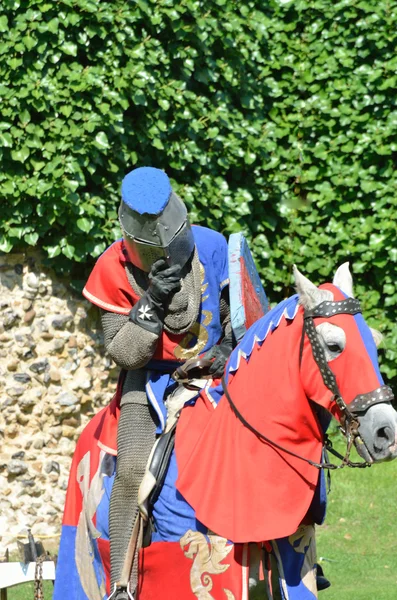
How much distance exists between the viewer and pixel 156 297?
4.04 m

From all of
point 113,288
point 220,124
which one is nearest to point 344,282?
point 113,288

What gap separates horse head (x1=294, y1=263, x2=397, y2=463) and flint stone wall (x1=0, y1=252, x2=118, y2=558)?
14.1ft

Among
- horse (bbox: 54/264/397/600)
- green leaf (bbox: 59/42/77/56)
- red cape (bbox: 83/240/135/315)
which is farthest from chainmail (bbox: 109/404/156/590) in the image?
green leaf (bbox: 59/42/77/56)

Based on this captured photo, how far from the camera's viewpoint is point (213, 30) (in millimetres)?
7859

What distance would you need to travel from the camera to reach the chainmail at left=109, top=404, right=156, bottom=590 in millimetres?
4031

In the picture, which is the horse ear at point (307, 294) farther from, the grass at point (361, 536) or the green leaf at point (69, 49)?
the green leaf at point (69, 49)

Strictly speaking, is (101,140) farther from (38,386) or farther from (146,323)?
(146,323)

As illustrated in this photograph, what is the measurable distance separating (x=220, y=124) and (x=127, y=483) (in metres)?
4.56


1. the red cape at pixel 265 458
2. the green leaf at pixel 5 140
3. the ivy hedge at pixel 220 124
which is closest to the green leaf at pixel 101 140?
the ivy hedge at pixel 220 124

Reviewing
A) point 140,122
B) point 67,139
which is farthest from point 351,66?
point 67,139

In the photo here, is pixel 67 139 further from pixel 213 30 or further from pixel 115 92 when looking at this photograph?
pixel 213 30

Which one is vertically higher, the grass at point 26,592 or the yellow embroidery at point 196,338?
the yellow embroidery at point 196,338

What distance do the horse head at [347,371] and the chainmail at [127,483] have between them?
857 millimetres

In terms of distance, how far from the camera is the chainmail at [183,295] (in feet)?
13.7
